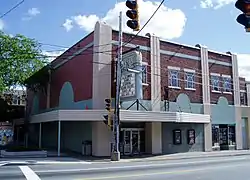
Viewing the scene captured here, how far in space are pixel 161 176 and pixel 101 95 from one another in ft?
42.6

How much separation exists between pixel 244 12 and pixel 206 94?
27.0 meters

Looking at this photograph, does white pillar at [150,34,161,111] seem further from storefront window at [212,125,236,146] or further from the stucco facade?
storefront window at [212,125,236,146]

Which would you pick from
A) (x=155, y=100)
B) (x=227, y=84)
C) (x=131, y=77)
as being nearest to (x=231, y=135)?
(x=227, y=84)

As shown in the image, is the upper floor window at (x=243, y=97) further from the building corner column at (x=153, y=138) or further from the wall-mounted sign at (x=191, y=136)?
the building corner column at (x=153, y=138)

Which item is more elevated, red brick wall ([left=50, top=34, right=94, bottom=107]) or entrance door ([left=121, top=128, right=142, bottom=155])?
red brick wall ([left=50, top=34, right=94, bottom=107])

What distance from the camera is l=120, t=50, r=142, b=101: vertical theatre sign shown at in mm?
23781

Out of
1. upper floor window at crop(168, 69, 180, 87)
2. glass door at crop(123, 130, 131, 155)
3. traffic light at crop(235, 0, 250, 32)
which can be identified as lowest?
glass door at crop(123, 130, 131, 155)

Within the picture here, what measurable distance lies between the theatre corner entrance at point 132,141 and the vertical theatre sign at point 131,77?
3.82 meters

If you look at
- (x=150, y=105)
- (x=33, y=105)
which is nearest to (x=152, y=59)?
(x=150, y=105)

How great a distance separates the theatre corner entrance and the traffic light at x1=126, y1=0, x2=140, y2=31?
59.5 feet

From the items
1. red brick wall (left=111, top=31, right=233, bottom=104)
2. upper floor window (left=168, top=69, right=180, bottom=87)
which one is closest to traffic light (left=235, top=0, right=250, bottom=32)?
red brick wall (left=111, top=31, right=233, bottom=104)

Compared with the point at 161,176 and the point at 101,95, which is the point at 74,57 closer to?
the point at 101,95

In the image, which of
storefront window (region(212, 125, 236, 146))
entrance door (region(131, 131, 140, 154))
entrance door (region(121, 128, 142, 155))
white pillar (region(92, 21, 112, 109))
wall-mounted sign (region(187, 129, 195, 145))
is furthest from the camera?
storefront window (region(212, 125, 236, 146))

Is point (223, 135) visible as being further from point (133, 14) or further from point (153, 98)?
point (133, 14)
